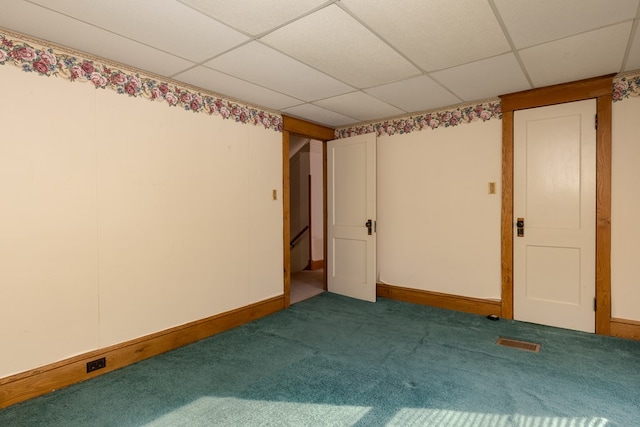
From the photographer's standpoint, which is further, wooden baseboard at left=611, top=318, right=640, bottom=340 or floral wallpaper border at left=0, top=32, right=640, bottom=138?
wooden baseboard at left=611, top=318, right=640, bottom=340

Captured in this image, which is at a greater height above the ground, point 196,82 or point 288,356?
point 196,82

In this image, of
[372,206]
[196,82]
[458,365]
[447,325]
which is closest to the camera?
[458,365]

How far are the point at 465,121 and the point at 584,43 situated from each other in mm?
1446

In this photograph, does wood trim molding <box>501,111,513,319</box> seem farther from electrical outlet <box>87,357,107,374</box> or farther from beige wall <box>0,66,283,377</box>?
electrical outlet <box>87,357,107,374</box>

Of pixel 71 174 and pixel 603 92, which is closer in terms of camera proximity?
pixel 71 174

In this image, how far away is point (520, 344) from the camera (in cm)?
284

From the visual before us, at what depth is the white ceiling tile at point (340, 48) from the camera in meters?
1.96

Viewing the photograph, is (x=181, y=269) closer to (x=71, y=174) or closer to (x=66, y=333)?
(x=66, y=333)

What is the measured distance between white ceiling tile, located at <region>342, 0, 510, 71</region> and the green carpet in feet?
7.53

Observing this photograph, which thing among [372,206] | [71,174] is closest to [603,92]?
[372,206]

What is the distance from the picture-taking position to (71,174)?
→ 2.27 meters

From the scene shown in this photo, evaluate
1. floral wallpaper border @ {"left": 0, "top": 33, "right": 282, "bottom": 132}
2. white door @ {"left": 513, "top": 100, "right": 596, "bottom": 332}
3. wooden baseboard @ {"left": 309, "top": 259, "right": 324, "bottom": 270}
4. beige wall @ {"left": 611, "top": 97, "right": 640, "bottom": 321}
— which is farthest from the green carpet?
wooden baseboard @ {"left": 309, "top": 259, "right": 324, "bottom": 270}

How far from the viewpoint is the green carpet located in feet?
6.23

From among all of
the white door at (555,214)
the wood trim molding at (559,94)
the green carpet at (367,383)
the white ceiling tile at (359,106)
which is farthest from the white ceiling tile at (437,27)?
the green carpet at (367,383)
